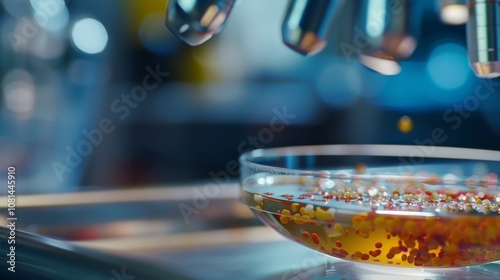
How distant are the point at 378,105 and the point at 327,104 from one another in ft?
0.77

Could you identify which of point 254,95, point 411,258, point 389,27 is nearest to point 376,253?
point 411,258

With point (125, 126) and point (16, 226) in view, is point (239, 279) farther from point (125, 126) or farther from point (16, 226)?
point (125, 126)

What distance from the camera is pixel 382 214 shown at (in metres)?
0.48

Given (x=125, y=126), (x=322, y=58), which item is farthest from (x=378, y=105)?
(x=125, y=126)

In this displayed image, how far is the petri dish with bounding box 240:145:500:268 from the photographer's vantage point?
472 mm

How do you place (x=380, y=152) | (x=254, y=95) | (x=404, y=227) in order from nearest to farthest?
(x=404, y=227), (x=380, y=152), (x=254, y=95)

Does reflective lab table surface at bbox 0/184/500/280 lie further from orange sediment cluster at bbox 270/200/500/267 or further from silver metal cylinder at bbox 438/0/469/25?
silver metal cylinder at bbox 438/0/469/25

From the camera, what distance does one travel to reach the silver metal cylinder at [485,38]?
0.48m

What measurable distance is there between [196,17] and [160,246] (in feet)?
0.72

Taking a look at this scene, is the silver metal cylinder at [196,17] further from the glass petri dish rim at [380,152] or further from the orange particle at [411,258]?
the orange particle at [411,258]

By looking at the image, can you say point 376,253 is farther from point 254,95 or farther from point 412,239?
point 254,95

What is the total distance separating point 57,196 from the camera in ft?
2.71

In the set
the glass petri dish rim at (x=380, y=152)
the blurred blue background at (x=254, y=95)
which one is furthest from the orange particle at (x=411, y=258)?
the blurred blue background at (x=254, y=95)

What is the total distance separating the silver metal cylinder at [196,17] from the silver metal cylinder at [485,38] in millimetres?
213
